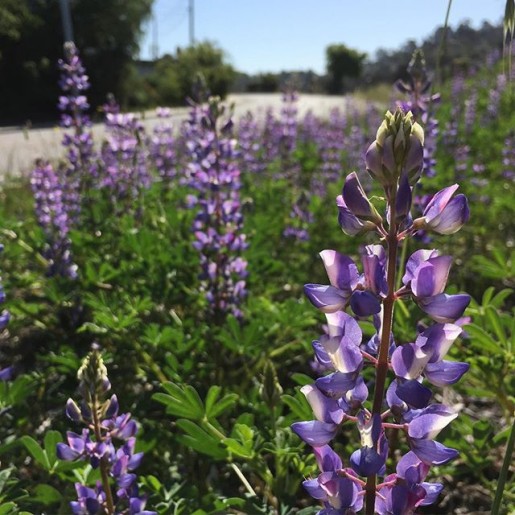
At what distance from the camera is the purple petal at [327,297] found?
3.15 ft

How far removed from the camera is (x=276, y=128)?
592 cm

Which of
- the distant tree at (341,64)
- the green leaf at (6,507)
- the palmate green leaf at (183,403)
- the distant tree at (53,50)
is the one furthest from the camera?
the distant tree at (341,64)

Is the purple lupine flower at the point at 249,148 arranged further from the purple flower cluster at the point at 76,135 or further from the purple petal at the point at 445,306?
the purple petal at the point at 445,306

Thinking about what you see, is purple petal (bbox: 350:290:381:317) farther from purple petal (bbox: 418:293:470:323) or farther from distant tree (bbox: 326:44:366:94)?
distant tree (bbox: 326:44:366:94)

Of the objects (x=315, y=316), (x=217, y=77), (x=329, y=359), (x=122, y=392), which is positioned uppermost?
(x=217, y=77)

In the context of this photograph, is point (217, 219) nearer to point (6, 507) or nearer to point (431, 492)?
point (6, 507)

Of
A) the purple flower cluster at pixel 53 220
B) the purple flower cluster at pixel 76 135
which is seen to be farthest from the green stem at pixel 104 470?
the purple flower cluster at pixel 76 135

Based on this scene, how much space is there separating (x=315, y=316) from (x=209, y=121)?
3.60 feet

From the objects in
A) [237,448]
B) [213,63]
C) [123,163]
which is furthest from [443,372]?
[213,63]

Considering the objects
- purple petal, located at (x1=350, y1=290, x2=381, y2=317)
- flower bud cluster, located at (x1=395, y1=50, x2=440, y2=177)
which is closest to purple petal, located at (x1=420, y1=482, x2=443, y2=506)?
purple petal, located at (x1=350, y1=290, x2=381, y2=317)

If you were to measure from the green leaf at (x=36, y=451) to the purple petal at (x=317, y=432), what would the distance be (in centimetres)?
93

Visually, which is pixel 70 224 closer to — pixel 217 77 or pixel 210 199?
pixel 210 199

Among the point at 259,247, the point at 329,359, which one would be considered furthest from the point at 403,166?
the point at 259,247

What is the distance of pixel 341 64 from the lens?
5069 cm
